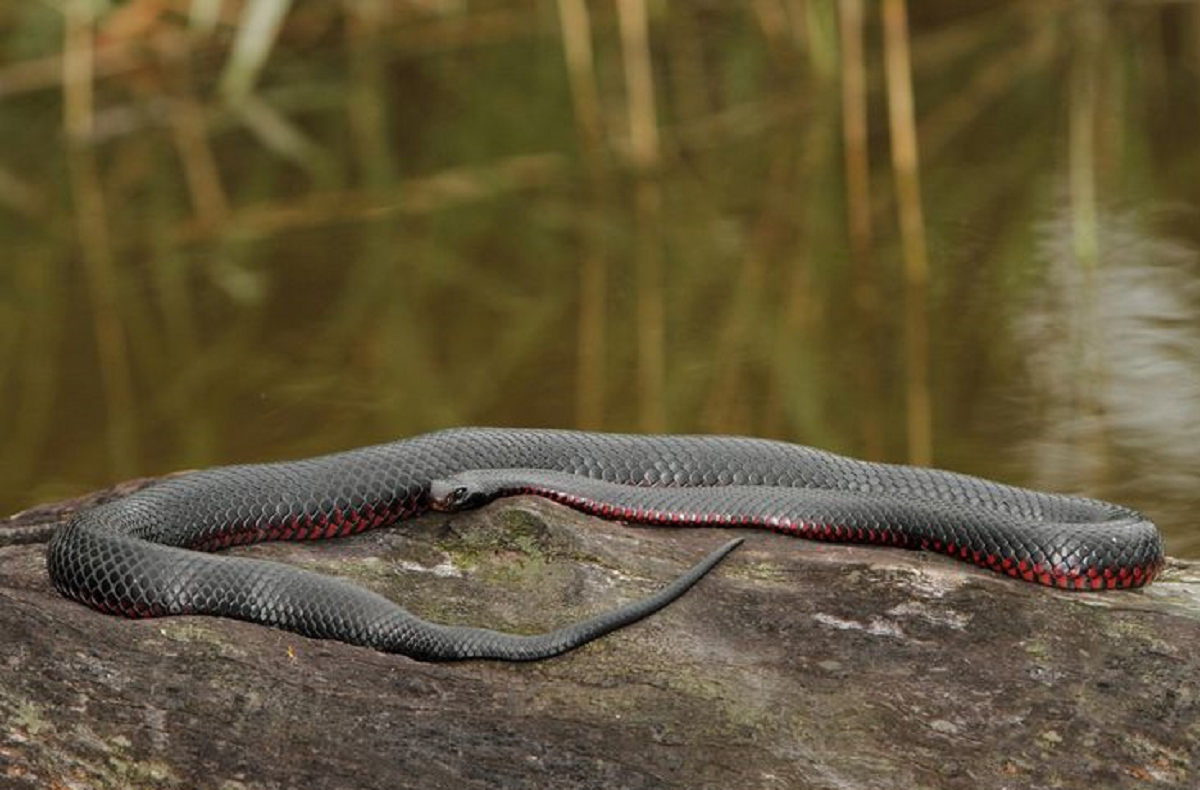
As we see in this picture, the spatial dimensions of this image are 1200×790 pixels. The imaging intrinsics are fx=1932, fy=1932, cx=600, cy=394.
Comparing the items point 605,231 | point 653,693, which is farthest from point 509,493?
point 605,231

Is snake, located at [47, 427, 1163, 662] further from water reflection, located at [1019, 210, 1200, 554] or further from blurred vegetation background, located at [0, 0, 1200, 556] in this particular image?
water reflection, located at [1019, 210, 1200, 554]

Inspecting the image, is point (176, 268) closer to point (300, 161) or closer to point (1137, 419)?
point (300, 161)

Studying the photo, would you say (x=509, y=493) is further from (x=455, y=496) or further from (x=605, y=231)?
(x=605, y=231)

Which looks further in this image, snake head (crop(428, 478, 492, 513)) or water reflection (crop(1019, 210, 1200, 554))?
water reflection (crop(1019, 210, 1200, 554))

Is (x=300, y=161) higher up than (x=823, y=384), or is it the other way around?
(x=300, y=161)

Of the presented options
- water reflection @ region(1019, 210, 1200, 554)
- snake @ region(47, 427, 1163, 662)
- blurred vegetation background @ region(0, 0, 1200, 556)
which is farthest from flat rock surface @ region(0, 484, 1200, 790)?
water reflection @ region(1019, 210, 1200, 554)

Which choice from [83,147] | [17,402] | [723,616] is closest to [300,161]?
[83,147]

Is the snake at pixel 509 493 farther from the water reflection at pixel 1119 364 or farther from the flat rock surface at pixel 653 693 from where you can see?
the water reflection at pixel 1119 364
